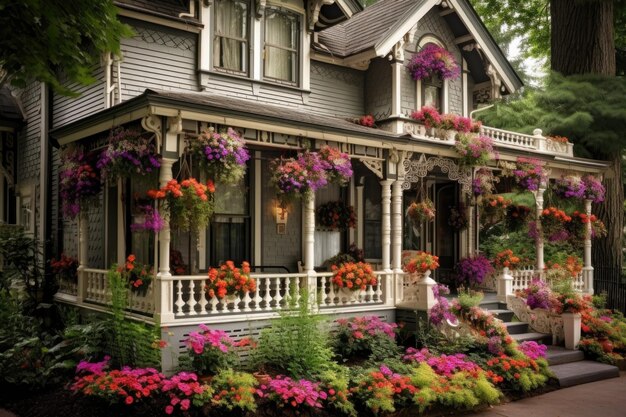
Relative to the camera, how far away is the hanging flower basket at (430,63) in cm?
1555

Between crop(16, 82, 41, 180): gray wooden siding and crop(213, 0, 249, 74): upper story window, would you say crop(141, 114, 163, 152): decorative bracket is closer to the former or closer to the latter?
crop(213, 0, 249, 74): upper story window

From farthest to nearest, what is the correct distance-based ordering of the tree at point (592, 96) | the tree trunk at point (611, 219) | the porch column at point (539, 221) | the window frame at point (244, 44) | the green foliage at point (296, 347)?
the tree trunk at point (611, 219) < the tree at point (592, 96) < the porch column at point (539, 221) < the window frame at point (244, 44) < the green foliage at point (296, 347)

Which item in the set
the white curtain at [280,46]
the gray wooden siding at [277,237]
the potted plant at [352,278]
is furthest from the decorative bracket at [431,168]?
the white curtain at [280,46]

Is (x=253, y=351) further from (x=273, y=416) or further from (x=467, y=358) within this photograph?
(x=467, y=358)

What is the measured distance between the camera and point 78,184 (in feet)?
37.3

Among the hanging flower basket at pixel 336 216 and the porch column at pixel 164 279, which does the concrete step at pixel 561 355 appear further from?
the porch column at pixel 164 279

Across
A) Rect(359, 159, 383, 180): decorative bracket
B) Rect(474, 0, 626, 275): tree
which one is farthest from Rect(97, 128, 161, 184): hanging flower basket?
Rect(474, 0, 626, 275): tree

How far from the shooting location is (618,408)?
10.1 meters

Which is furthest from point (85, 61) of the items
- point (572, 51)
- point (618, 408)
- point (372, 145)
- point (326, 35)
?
point (572, 51)

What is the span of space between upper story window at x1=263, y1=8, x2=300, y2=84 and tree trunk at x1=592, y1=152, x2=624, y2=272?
9853mm

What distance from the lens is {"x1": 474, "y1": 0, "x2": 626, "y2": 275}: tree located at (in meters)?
18.4

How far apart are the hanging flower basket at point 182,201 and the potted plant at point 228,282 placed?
963 millimetres

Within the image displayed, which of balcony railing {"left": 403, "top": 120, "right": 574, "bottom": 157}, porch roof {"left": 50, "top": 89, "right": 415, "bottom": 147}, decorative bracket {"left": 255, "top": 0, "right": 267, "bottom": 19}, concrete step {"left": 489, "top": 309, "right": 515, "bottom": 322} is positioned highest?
decorative bracket {"left": 255, "top": 0, "right": 267, "bottom": 19}

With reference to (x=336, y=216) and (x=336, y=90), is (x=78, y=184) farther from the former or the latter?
(x=336, y=90)
